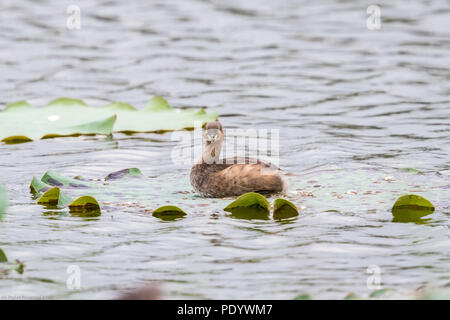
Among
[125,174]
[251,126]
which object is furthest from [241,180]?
[251,126]

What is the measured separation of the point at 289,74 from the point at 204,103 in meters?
1.90

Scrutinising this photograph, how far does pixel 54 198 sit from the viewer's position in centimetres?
853

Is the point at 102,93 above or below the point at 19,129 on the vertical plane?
above

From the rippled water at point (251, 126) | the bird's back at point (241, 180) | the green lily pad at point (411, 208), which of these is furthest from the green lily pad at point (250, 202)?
the green lily pad at point (411, 208)

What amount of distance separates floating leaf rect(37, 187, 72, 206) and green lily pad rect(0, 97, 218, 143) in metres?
2.11

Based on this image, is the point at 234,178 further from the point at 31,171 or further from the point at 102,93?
the point at 102,93

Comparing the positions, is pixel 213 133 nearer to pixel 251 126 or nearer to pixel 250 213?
pixel 250 213

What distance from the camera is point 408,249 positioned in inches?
284

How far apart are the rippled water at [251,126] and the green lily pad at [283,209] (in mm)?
148

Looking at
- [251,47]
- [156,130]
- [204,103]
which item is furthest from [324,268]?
[251,47]

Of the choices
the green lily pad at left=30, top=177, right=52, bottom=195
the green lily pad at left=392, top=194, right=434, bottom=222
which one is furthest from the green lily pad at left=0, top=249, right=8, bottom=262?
the green lily pad at left=392, top=194, right=434, bottom=222

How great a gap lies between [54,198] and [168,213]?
3.54 ft

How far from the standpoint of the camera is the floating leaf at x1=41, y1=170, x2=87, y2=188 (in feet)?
29.8
